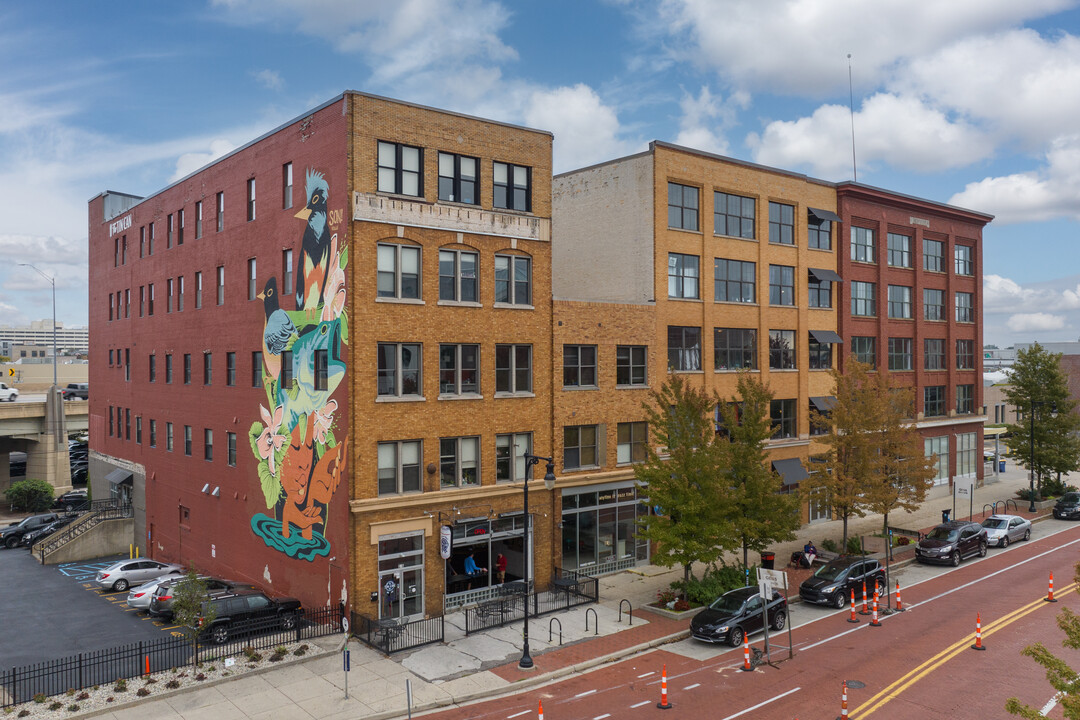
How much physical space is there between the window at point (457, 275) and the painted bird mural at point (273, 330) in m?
6.51

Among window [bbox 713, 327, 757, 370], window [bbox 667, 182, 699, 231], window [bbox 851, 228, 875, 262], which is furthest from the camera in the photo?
window [bbox 851, 228, 875, 262]

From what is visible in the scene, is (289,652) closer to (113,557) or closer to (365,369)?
(365,369)

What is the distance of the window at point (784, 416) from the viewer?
43.1m

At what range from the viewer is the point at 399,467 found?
92.3ft

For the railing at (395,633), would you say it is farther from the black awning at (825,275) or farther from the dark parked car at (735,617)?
the black awning at (825,275)

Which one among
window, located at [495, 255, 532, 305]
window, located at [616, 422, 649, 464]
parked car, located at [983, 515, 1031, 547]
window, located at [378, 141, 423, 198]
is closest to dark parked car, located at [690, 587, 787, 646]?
window, located at [616, 422, 649, 464]

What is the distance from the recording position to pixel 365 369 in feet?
89.1

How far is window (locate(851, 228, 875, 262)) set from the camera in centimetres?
4844

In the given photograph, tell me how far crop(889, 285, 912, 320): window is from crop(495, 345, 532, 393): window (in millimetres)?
30623

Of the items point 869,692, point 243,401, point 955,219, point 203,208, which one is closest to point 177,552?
point 243,401

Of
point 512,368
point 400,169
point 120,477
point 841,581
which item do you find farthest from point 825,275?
point 120,477

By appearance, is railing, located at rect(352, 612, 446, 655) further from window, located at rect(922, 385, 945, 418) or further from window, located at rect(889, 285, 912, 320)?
window, located at rect(922, 385, 945, 418)

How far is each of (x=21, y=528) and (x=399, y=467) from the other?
37964 millimetres

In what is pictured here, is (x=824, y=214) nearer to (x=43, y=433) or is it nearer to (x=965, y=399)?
(x=965, y=399)
